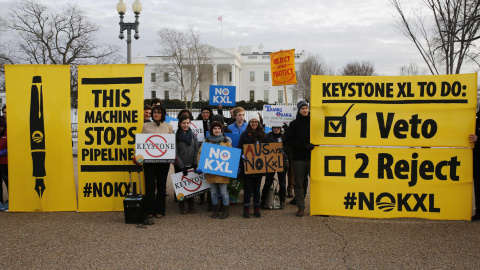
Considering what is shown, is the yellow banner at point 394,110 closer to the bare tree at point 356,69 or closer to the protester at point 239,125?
the protester at point 239,125

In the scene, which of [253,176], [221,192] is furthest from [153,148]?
[253,176]

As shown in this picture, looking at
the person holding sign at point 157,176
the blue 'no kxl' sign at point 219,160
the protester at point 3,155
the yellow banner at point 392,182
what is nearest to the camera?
the yellow banner at point 392,182

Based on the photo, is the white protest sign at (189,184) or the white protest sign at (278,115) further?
the white protest sign at (278,115)

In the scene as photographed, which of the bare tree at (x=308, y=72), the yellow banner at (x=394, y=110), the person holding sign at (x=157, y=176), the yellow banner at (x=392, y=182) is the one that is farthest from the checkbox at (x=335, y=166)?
the bare tree at (x=308, y=72)

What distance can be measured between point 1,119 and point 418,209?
7.78 metres

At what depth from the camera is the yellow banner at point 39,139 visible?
7.25 meters

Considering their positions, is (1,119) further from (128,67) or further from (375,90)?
(375,90)

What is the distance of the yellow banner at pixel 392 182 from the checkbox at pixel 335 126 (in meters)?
0.26

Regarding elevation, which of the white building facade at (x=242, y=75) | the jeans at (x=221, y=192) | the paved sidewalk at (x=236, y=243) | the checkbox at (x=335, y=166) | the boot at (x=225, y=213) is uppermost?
the white building facade at (x=242, y=75)

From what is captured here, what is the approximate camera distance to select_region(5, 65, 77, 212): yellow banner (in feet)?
23.8

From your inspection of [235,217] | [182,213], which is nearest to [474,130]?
[235,217]

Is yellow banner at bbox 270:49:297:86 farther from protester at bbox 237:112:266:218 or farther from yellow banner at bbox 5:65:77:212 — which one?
yellow banner at bbox 5:65:77:212

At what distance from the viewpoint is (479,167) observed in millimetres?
6641

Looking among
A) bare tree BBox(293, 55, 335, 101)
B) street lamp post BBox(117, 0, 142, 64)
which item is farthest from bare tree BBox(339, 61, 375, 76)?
street lamp post BBox(117, 0, 142, 64)
